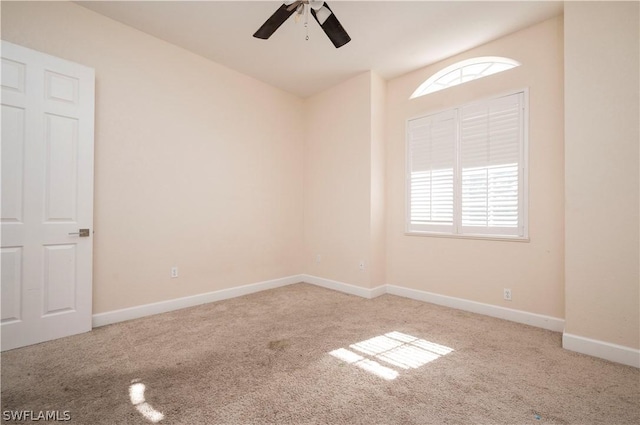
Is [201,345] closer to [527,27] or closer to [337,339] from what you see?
[337,339]

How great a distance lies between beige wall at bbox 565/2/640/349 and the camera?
7.31 feet

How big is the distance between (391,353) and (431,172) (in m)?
2.33

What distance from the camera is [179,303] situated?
3.44m

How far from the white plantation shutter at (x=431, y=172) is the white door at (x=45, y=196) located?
3616 mm

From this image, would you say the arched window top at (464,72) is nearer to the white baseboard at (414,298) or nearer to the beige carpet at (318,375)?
the white baseboard at (414,298)

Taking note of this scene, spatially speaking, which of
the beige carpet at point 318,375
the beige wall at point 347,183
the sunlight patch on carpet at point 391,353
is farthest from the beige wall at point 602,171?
the beige wall at point 347,183

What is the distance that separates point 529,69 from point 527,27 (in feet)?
1.41

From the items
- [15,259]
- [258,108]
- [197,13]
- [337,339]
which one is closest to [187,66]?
[197,13]

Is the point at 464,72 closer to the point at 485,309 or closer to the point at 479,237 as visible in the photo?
the point at 479,237

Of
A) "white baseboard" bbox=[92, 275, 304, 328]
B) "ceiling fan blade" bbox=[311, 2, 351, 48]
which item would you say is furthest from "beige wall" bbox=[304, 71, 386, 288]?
"ceiling fan blade" bbox=[311, 2, 351, 48]

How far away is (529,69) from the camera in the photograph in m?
3.04

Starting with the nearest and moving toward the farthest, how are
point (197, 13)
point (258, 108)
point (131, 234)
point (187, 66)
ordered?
point (197, 13), point (131, 234), point (187, 66), point (258, 108)

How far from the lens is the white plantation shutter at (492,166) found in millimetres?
3109

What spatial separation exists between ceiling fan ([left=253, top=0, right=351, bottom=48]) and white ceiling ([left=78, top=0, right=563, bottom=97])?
0.56m
